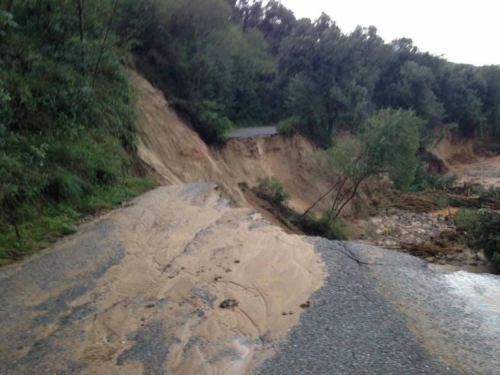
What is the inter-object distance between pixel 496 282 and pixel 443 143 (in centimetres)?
4846

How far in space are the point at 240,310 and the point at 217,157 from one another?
63.6 feet

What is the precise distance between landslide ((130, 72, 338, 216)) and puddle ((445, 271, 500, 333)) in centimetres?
1138

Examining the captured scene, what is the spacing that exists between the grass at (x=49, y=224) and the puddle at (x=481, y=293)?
7066 mm

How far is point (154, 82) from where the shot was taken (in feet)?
85.3

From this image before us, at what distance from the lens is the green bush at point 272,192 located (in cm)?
2373

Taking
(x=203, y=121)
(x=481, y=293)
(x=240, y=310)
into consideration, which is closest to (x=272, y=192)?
(x=203, y=121)

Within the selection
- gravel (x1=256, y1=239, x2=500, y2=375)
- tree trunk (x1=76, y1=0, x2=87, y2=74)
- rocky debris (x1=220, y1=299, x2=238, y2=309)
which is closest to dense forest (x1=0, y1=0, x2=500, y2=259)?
tree trunk (x1=76, y1=0, x2=87, y2=74)

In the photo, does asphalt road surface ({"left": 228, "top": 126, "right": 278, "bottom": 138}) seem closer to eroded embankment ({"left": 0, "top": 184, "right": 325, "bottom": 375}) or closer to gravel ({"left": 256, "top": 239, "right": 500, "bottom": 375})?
eroded embankment ({"left": 0, "top": 184, "right": 325, "bottom": 375})

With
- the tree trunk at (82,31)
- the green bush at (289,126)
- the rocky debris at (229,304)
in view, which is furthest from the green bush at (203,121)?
the rocky debris at (229,304)

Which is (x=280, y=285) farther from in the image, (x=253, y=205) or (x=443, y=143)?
(x=443, y=143)

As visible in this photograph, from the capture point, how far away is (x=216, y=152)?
26.0 m

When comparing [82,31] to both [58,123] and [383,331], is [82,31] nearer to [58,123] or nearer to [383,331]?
[58,123]

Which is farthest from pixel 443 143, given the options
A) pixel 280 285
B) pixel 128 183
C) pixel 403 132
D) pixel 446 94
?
pixel 280 285

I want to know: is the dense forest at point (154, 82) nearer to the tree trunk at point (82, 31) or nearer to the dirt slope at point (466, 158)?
the tree trunk at point (82, 31)
